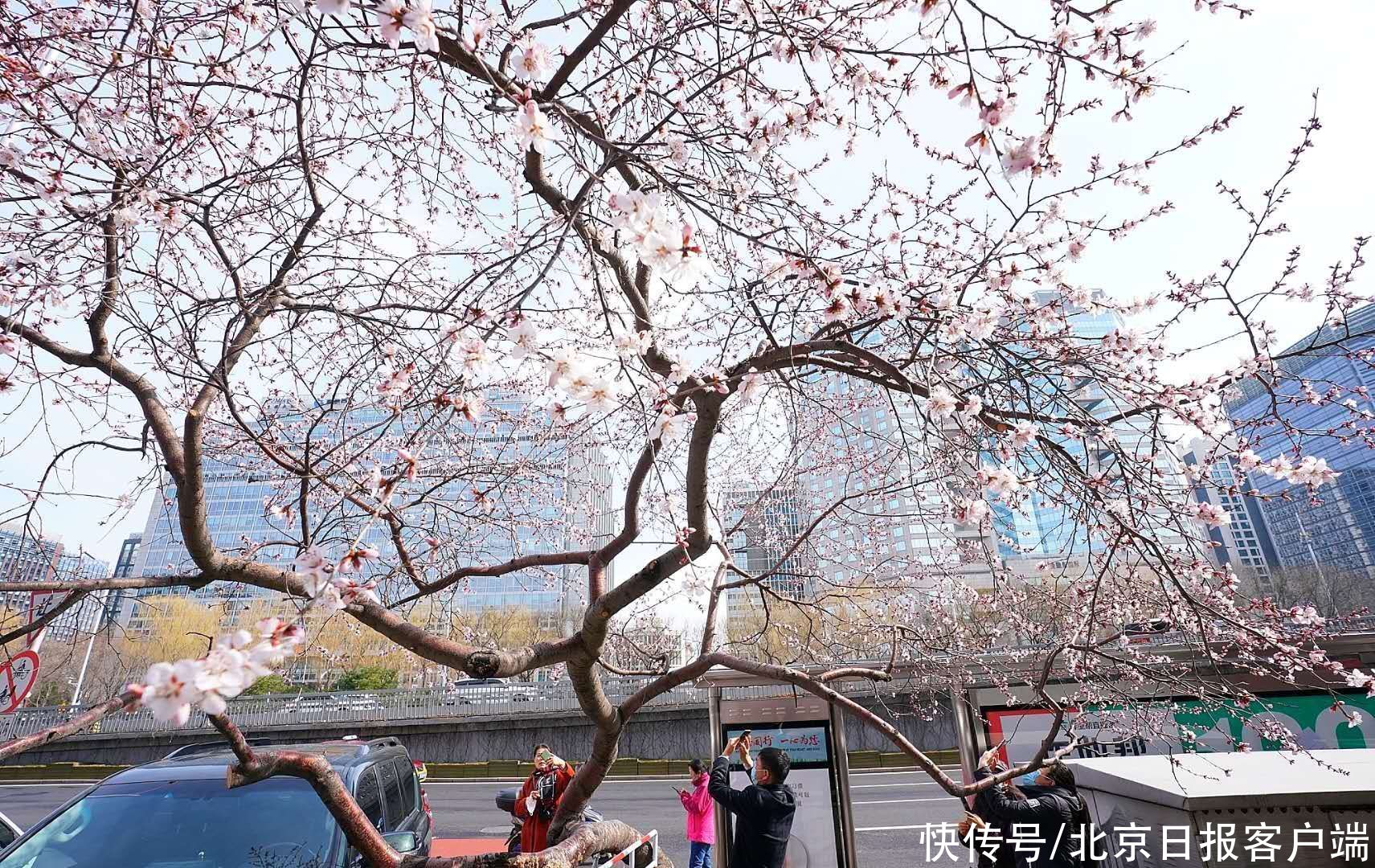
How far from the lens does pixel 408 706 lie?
62.2 ft

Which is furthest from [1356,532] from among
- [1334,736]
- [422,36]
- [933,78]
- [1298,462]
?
[422,36]

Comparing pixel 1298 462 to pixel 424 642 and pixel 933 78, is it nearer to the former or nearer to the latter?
pixel 933 78

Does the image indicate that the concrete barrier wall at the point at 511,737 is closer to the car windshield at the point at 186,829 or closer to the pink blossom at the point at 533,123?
the car windshield at the point at 186,829

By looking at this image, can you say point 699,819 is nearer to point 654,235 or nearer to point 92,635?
point 92,635

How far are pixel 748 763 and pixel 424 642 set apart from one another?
3.43 meters

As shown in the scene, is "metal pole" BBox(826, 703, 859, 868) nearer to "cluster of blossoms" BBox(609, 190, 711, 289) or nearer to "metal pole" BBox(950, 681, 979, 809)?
"metal pole" BBox(950, 681, 979, 809)

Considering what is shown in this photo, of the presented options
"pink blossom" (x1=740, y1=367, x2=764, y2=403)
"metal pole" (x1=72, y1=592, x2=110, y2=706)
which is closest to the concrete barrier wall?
"metal pole" (x1=72, y1=592, x2=110, y2=706)

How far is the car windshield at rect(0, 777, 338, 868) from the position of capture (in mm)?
3195

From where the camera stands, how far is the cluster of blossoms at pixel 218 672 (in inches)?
49.6

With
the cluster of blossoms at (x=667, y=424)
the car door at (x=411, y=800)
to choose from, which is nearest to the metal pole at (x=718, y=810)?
the car door at (x=411, y=800)

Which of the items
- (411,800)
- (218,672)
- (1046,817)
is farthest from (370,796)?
(1046,817)

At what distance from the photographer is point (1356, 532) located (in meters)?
30.1

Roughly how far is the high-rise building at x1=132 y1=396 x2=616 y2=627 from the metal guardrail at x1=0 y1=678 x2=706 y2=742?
491 inches

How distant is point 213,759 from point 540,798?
2.10m
